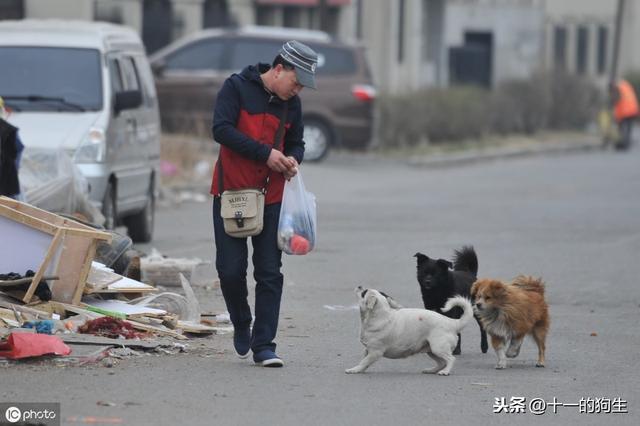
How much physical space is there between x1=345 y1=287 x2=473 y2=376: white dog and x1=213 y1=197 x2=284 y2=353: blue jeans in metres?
0.50

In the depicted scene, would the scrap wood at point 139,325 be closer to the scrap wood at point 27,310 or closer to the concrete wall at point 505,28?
the scrap wood at point 27,310

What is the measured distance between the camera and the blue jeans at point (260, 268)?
27.9ft

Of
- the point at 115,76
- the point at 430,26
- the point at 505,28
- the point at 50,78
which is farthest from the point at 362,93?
the point at 505,28

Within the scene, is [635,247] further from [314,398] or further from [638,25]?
[638,25]

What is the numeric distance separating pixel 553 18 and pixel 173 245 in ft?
130

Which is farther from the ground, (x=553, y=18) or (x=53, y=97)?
(x=53, y=97)

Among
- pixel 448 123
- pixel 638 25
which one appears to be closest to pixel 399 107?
pixel 448 123

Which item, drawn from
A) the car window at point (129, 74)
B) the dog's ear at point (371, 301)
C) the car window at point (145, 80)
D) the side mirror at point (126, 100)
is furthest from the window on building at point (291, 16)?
the dog's ear at point (371, 301)

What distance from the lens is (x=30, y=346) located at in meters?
8.20

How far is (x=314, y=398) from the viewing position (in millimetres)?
7645

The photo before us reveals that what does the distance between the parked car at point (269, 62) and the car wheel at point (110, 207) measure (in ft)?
38.7

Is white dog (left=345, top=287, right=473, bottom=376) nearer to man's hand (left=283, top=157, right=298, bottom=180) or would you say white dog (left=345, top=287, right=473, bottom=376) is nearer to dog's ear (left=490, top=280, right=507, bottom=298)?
dog's ear (left=490, top=280, right=507, bottom=298)

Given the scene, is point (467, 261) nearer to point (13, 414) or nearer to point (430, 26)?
point (13, 414)

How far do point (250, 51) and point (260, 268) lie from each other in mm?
18942
